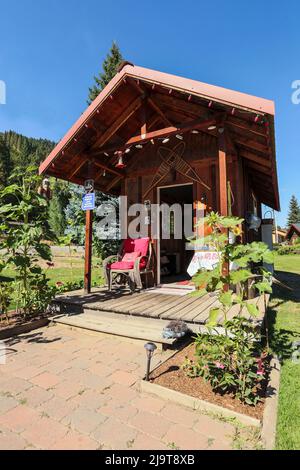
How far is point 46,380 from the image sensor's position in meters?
2.65

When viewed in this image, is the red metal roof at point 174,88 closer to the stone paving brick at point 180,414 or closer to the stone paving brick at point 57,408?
the stone paving brick at point 180,414

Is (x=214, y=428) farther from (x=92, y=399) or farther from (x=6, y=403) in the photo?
(x=6, y=403)

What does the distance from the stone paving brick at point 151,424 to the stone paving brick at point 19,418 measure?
755 mm

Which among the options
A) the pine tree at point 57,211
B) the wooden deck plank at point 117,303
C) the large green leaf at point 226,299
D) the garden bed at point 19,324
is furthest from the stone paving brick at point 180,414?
the pine tree at point 57,211

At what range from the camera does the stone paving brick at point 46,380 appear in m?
2.55

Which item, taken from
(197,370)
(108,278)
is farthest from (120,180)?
(197,370)

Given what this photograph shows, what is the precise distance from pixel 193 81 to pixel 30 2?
12.9ft

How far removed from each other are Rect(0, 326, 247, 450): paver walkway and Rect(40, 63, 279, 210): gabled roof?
3.54 metres

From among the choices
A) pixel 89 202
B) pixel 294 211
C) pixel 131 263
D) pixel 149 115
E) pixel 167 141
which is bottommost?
pixel 131 263

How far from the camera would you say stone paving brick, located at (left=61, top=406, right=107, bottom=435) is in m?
1.93

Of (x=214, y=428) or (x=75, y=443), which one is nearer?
(x=75, y=443)

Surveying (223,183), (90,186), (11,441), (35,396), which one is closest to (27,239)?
(90,186)

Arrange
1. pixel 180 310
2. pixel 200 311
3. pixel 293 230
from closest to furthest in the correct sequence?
pixel 200 311
pixel 180 310
pixel 293 230

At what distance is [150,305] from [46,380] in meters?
2.00
